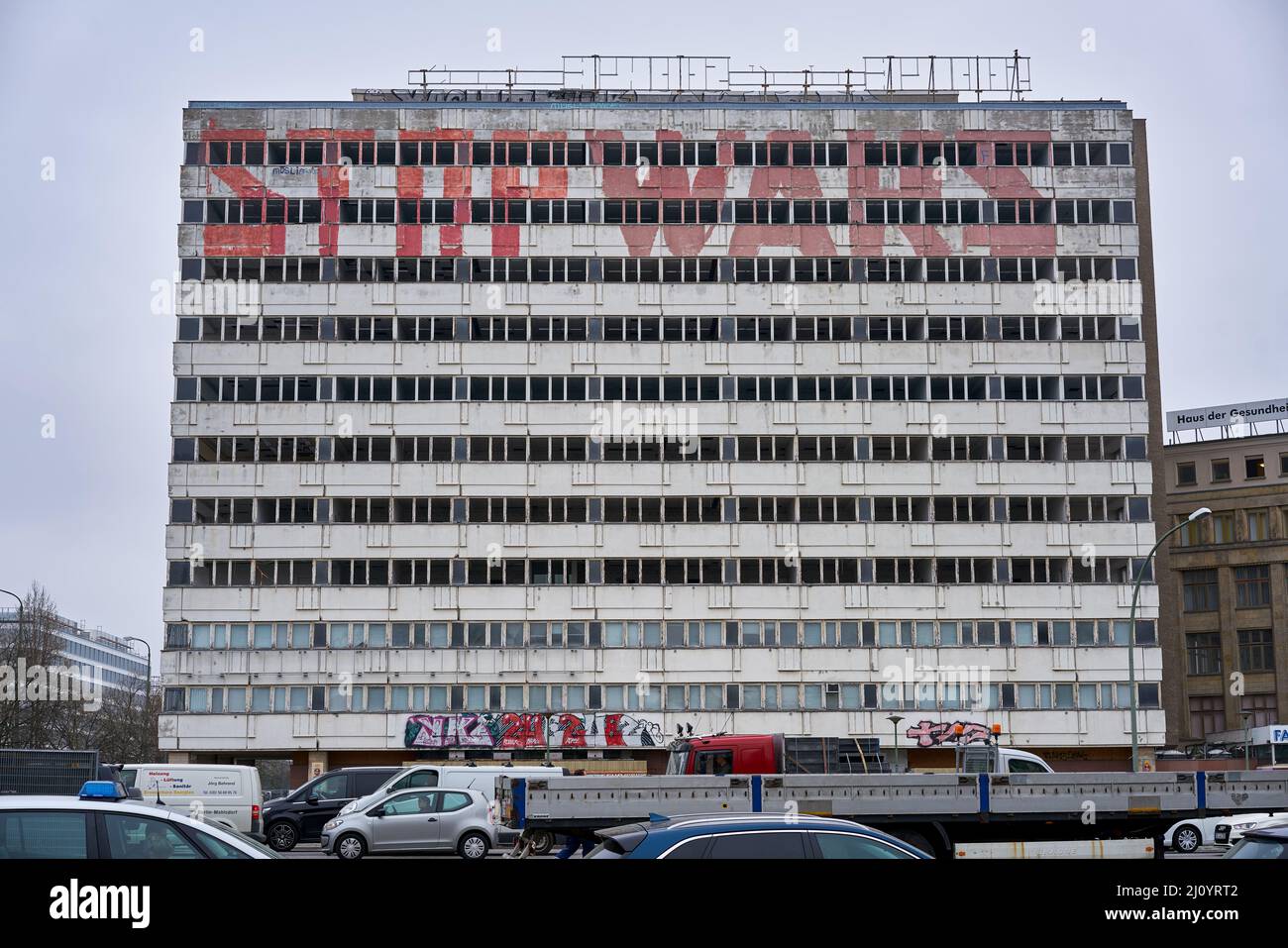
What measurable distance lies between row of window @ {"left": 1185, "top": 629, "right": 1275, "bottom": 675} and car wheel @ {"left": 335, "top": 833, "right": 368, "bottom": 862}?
72561 millimetres

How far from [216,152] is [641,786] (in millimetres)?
53287

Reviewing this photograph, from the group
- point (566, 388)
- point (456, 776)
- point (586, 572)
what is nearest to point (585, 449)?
point (566, 388)

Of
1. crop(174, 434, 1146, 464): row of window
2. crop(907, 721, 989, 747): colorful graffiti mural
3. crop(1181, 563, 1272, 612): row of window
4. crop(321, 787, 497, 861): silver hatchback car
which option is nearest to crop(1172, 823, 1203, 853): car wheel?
crop(321, 787, 497, 861): silver hatchback car

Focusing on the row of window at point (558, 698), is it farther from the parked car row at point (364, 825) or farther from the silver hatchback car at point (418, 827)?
the silver hatchback car at point (418, 827)

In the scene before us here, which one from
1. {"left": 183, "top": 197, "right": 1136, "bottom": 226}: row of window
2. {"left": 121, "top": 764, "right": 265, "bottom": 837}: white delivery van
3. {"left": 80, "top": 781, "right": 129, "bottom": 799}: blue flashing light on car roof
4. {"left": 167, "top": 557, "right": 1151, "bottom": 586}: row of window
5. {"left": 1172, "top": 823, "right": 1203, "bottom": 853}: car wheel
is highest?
{"left": 183, "top": 197, "right": 1136, "bottom": 226}: row of window

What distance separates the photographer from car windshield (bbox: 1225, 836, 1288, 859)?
11.4m

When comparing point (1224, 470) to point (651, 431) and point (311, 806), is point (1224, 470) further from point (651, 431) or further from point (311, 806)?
point (311, 806)

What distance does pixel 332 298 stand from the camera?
6781cm

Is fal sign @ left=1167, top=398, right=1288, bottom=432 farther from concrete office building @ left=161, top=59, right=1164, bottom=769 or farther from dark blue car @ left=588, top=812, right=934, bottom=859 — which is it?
dark blue car @ left=588, top=812, right=934, bottom=859

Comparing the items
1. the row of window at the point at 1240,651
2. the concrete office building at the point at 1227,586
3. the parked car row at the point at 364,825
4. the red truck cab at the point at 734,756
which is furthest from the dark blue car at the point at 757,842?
the row of window at the point at 1240,651

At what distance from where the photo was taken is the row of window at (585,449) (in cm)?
6688

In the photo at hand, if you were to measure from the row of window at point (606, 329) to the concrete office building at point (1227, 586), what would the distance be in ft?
86.2

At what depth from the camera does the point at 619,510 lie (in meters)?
67.3

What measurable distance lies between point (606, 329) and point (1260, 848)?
57493 millimetres
